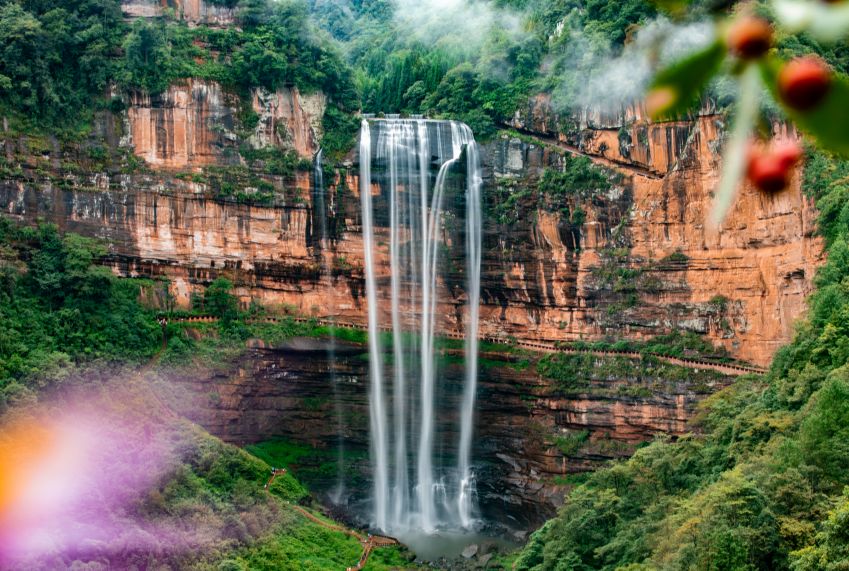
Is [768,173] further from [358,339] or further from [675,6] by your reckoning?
[358,339]

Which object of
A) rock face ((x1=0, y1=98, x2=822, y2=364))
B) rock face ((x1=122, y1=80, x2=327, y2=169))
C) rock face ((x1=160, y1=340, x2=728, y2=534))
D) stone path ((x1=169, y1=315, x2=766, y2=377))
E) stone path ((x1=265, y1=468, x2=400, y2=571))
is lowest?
stone path ((x1=265, y1=468, x2=400, y2=571))

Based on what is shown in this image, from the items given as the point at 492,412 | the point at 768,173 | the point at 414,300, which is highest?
the point at 768,173

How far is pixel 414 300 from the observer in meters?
29.4

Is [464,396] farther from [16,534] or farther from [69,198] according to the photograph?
[16,534]

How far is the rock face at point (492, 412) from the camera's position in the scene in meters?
26.7

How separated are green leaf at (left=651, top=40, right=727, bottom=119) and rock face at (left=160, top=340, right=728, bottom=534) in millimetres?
25712

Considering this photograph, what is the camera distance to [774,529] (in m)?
14.2

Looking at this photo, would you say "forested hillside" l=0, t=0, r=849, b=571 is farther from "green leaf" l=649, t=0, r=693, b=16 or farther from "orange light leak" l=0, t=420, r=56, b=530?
"green leaf" l=649, t=0, r=693, b=16

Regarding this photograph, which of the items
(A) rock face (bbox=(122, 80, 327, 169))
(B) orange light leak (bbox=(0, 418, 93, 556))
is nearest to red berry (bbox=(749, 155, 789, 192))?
(B) orange light leak (bbox=(0, 418, 93, 556))

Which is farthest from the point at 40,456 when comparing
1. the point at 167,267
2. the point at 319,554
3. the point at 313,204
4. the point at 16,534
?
the point at 313,204

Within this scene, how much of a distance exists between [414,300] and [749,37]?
93.2ft

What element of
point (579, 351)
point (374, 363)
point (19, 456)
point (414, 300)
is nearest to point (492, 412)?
point (579, 351)

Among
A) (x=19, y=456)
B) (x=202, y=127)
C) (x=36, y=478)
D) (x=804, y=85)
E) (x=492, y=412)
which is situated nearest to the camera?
(x=804, y=85)

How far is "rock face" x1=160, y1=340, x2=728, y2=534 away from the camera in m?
26.7
